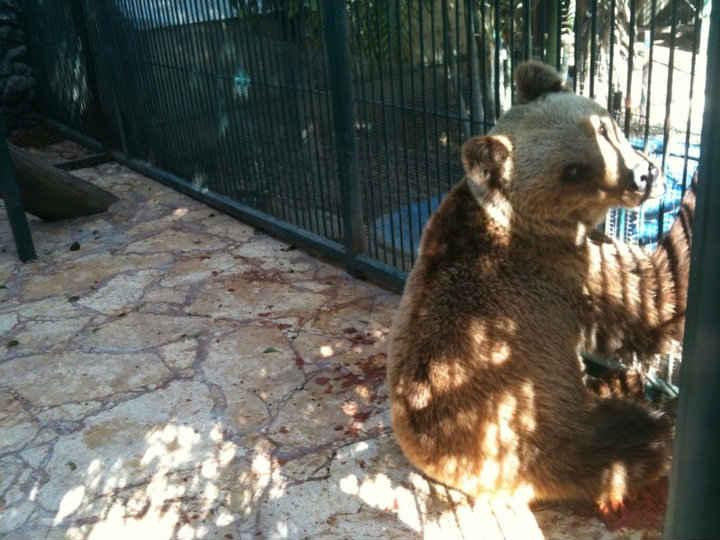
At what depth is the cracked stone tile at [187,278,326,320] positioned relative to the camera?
18.5 ft

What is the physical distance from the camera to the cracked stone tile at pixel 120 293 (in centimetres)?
598

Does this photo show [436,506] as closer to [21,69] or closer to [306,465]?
[306,465]

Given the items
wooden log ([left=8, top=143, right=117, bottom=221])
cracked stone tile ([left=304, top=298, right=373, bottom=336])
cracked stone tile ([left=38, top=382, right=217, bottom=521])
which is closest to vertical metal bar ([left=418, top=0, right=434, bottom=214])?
cracked stone tile ([left=304, top=298, right=373, bottom=336])

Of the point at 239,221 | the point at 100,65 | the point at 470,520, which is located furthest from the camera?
the point at 100,65

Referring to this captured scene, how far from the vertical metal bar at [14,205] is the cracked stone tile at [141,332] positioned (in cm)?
174

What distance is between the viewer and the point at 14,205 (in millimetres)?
6832

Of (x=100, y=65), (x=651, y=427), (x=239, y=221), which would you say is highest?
(x=100, y=65)

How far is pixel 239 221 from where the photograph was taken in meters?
7.53

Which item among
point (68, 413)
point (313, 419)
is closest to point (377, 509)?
point (313, 419)

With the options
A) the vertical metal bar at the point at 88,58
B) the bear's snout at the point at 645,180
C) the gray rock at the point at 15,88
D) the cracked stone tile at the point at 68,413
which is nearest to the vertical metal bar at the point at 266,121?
the cracked stone tile at the point at 68,413

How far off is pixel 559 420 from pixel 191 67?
555 cm

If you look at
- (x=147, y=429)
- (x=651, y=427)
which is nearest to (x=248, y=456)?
(x=147, y=429)

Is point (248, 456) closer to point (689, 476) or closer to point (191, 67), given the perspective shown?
point (689, 476)

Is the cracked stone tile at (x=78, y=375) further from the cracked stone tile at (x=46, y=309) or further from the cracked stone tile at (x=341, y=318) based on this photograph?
the cracked stone tile at (x=341, y=318)
